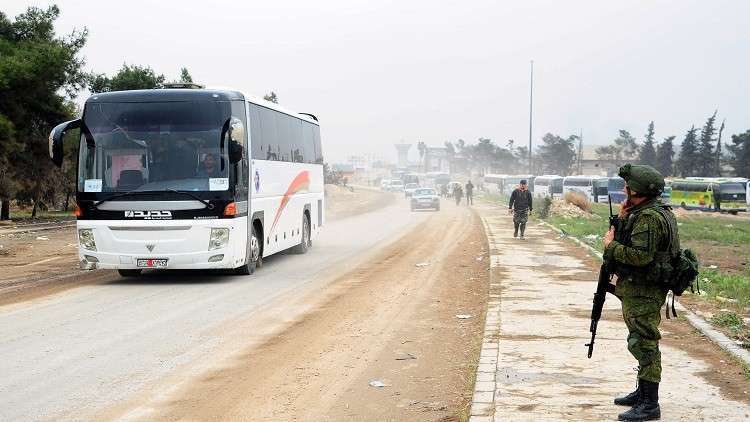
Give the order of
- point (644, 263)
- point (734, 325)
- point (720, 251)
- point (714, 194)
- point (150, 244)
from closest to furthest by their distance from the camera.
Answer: point (644, 263), point (734, 325), point (150, 244), point (720, 251), point (714, 194)

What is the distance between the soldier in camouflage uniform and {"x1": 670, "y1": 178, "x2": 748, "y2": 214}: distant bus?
2448 inches

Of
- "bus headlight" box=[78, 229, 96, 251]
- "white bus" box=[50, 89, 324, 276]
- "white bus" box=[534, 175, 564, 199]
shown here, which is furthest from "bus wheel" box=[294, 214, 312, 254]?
"white bus" box=[534, 175, 564, 199]

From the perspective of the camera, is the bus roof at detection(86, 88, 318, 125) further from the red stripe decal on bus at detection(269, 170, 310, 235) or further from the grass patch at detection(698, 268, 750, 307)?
the grass patch at detection(698, 268, 750, 307)

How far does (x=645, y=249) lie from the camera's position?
5.96 meters

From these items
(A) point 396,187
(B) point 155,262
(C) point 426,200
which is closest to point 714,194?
(C) point 426,200

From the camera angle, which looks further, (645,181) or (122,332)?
(122,332)

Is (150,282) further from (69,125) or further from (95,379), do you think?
(95,379)

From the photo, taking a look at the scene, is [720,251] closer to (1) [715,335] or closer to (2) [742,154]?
(1) [715,335]

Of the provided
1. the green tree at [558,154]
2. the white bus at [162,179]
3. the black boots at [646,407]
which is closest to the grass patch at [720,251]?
the black boots at [646,407]

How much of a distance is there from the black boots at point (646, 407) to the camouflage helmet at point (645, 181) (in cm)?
135

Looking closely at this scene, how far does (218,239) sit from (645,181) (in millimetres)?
10282

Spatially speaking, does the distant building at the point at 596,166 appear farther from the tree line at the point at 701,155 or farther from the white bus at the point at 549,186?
the white bus at the point at 549,186

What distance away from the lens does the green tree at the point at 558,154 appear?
14888 centimetres

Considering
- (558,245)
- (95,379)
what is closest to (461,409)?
(95,379)
